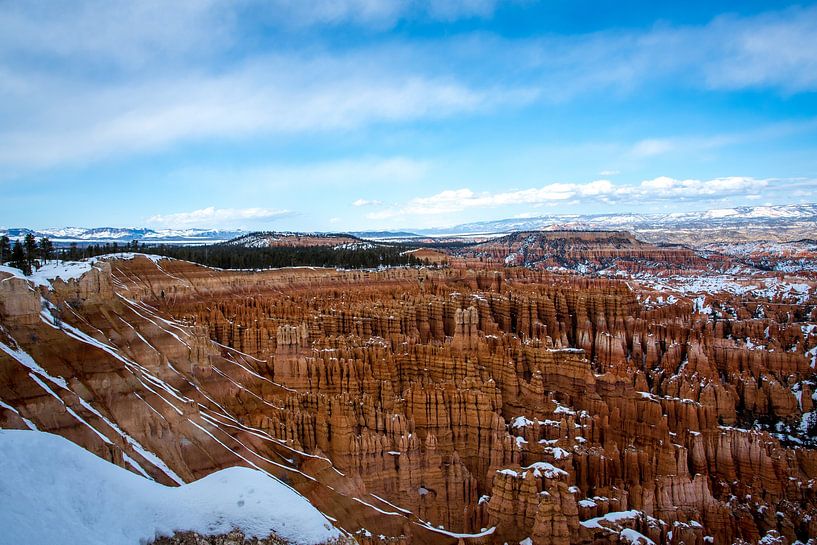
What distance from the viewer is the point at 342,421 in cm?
3078

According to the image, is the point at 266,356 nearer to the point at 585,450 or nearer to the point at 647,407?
the point at 585,450

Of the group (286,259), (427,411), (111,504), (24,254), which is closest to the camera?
(111,504)

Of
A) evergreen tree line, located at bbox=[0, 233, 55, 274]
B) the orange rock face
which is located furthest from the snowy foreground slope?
evergreen tree line, located at bbox=[0, 233, 55, 274]

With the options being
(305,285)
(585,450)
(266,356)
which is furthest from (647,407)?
(305,285)

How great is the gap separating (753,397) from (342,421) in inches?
1257

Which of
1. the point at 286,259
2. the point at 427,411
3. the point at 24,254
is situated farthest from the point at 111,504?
the point at 286,259

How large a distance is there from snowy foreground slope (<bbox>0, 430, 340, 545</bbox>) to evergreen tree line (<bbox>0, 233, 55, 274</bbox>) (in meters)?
27.0

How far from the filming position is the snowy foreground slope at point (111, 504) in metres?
11.1

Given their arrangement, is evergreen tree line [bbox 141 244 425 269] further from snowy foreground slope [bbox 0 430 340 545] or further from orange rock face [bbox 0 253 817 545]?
snowy foreground slope [bbox 0 430 340 545]

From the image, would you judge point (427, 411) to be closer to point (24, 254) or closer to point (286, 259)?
point (24, 254)

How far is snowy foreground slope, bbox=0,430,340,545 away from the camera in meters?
11.1

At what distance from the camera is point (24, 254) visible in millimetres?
44531

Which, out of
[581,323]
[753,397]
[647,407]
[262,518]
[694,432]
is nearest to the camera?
[262,518]

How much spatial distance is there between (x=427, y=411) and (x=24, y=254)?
109 feet
